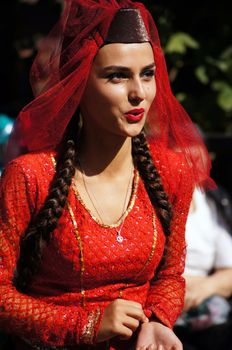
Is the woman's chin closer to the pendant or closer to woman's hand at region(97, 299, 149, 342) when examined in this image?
the pendant

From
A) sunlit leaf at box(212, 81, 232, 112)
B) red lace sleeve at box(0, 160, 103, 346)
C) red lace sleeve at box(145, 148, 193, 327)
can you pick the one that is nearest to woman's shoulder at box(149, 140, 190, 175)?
red lace sleeve at box(145, 148, 193, 327)

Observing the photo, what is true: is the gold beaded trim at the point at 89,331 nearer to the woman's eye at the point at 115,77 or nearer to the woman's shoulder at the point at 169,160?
the woman's shoulder at the point at 169,160

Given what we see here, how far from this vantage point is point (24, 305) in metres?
2.25

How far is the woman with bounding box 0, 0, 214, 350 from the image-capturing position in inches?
89.4

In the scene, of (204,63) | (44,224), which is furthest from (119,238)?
(204,63)

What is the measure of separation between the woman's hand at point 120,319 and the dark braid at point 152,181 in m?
0.32

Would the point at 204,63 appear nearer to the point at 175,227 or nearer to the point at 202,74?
the point at 202,74

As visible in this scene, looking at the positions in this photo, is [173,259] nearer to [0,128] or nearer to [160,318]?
[160,318]

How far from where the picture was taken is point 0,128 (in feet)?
14.3

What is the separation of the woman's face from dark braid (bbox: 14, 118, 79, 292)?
0.17 m

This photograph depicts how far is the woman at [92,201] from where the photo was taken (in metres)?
2.27

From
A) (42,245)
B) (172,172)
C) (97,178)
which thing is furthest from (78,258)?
(172,172)

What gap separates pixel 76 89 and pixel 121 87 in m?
0.14

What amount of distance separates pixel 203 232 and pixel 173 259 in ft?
4.70
